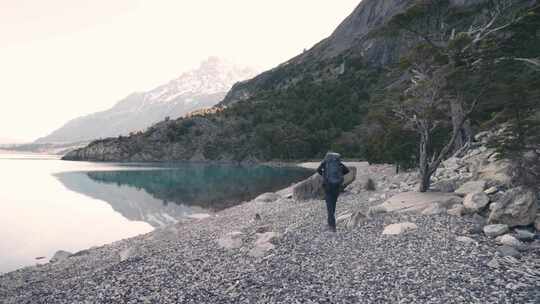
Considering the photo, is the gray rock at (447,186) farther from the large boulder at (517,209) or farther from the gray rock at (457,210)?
the large boulder at (517,209)

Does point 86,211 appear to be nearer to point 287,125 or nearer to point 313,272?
point 313,272

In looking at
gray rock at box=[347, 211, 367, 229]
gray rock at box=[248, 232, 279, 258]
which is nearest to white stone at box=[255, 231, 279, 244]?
gray rock at box=[248, 232, 279, 258]

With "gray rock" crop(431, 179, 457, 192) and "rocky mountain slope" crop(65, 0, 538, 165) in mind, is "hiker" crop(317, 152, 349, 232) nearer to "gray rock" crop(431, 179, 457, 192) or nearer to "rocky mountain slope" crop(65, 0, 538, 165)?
"gray rock" crop(431, 179, 457, 192)

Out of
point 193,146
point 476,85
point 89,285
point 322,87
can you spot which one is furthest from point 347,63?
point 89,285

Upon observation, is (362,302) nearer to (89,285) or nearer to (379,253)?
(379,253)

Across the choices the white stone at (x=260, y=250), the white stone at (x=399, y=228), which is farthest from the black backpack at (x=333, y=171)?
the white stone at (x=260, y=250)

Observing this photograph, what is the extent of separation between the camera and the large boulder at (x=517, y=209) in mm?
13766

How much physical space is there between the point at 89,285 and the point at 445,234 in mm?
14107

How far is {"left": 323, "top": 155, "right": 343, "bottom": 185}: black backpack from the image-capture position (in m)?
17.3

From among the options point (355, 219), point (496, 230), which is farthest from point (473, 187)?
point (355, 219)

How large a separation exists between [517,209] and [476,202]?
2.50 metres

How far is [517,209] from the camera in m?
13.9

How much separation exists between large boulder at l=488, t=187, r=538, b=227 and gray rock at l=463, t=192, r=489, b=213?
5.86 feet

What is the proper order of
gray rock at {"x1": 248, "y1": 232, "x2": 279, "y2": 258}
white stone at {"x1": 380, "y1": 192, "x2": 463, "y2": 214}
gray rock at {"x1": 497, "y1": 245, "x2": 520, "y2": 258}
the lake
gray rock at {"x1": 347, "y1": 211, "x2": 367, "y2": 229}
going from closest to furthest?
1. gray rock at {"x1": 497, "y1": 245, "x2": 520, "y2": 258}
2. gray rock at {"x1": 248, "y1": 232, "x2": 279, "y2": 258}
3. gray rock at {"x1": 347, "y1": 211, "x2": 367, "y2": 229}
4. white stone at {"x1": 380, "y1": 192, "x2": 463, "y2": 214}
5. the lake
